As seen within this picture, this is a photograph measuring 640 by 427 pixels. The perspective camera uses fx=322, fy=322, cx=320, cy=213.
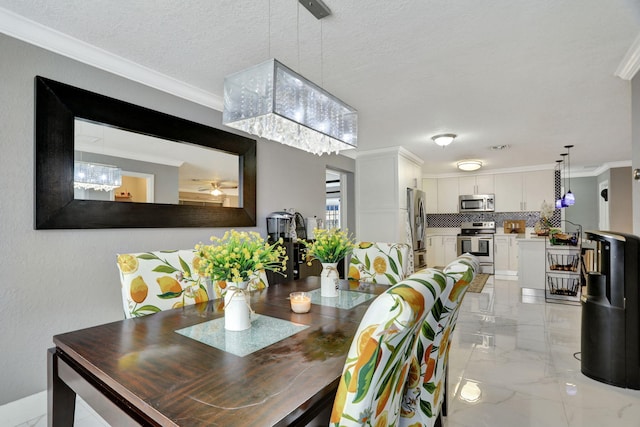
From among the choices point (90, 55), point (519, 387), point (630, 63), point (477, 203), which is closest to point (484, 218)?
point (477, 203)

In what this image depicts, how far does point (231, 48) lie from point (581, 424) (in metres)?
3.15

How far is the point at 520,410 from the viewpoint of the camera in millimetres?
1953

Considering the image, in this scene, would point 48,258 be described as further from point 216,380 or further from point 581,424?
point 581,424

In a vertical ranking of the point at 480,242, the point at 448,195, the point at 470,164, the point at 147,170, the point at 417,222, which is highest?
the point at 470,164

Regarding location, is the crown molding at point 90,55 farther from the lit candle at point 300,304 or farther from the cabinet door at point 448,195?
the cabinet door at point 448,195

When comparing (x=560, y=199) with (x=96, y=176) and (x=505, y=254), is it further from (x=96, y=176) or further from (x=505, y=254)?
(x=96, y=176)

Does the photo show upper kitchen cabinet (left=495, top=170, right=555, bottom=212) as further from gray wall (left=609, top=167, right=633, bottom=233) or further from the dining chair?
the dining chair

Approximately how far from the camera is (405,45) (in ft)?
7.13

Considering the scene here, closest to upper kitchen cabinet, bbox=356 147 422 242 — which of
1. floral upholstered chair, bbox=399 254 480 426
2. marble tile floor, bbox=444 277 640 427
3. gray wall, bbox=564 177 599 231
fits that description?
marble tile floor, bbox=444 277 640 427

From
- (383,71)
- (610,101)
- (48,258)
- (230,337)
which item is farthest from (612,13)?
(48,258)

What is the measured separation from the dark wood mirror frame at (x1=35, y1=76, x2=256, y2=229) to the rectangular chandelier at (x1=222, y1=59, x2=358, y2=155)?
1.14m

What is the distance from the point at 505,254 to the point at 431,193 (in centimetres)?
207

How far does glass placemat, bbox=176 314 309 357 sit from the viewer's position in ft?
3.81

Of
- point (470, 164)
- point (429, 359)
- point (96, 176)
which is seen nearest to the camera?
point (429, 359)
